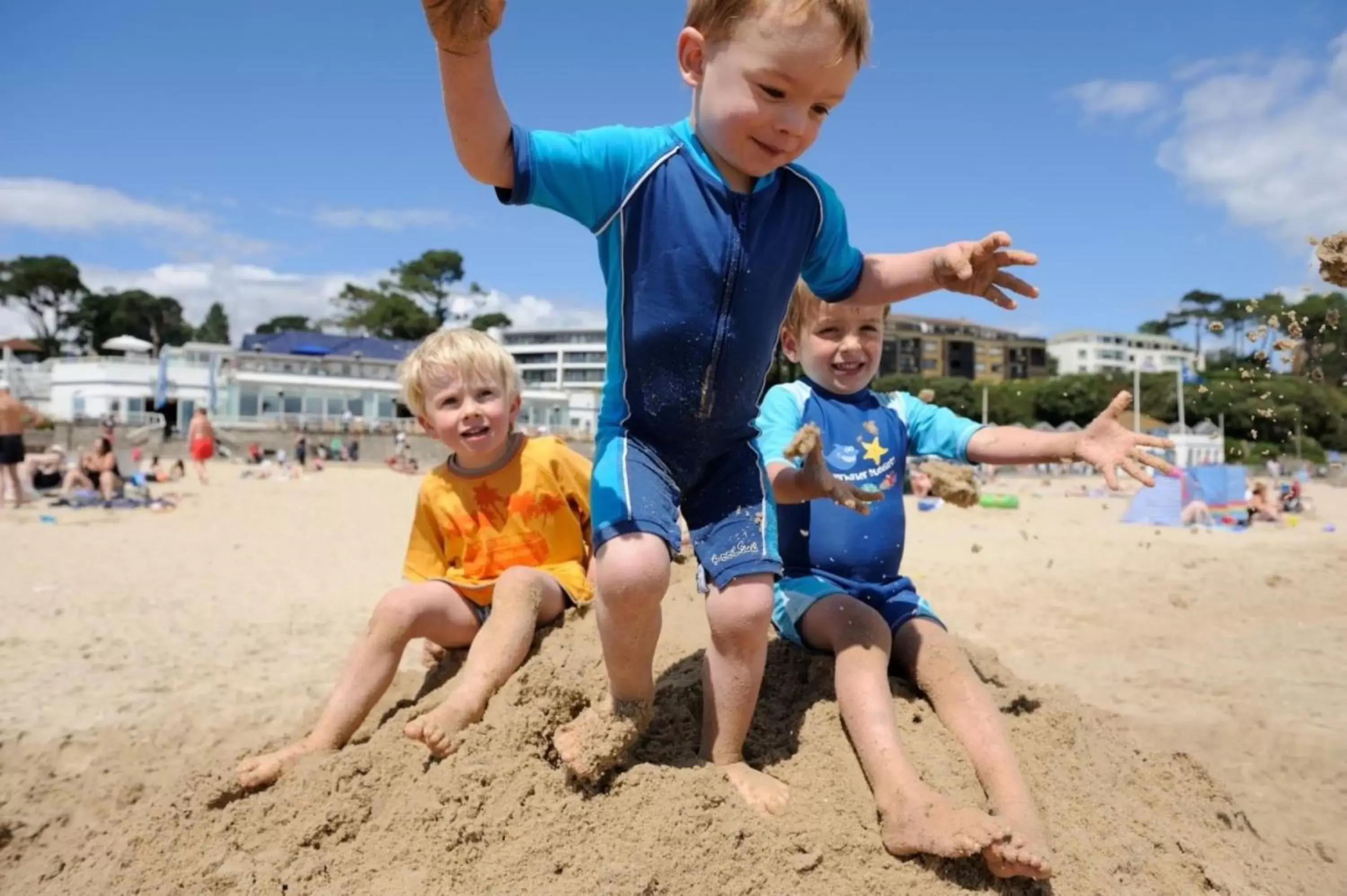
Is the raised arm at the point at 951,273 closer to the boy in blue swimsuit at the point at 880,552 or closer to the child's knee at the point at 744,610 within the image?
the boy in blue swimsuit at the point at 880,552

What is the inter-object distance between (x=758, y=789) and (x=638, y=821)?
1.04ft

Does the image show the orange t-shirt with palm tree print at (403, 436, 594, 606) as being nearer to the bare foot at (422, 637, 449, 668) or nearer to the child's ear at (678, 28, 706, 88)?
the bare foot at (422, 637, 449, 668)

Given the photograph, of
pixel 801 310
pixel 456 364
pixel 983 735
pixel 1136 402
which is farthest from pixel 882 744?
pixel 1136 402

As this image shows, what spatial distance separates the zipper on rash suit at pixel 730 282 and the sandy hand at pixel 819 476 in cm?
29

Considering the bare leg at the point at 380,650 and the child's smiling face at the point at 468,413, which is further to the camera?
the child's smiling face at the point at 468,413

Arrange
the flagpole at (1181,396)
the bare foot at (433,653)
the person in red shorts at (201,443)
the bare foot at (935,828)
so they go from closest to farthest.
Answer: the bare foot at (935,828)
the bare foot at (433,653)
the flagpole at (1181,396)
the person in red shorts at (201,443)

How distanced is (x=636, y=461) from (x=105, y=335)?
92876 millimetres

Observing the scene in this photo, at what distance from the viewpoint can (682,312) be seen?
7.18 ft

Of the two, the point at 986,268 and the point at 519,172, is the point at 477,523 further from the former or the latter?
the point at 986,268

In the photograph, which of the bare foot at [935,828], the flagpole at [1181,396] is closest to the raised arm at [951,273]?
the bare foot at [935,828]

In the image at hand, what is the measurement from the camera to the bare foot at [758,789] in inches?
83.4

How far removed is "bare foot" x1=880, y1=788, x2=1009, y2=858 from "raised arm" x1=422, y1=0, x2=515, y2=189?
5.36 feet

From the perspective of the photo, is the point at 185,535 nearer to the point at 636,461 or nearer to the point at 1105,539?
the point at 636,461

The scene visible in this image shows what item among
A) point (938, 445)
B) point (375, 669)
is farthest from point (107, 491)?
point (938, 445)
